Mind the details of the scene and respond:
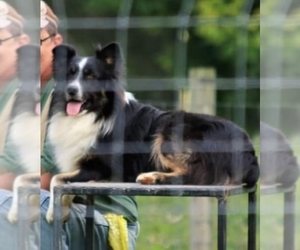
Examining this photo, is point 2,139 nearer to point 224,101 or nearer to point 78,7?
point 78,7

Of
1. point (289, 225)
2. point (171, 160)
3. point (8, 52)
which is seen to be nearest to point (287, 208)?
point (289, 225)

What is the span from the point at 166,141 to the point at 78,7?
38 centimetres

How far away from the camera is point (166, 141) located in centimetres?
198

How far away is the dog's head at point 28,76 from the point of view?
6.15 ft

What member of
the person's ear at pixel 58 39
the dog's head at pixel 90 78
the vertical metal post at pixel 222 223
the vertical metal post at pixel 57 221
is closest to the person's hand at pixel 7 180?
the vertical metal post at pixel 57 221

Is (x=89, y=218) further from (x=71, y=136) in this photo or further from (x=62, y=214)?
(x=71, y=136)

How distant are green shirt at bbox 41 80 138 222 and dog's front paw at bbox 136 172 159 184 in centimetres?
5

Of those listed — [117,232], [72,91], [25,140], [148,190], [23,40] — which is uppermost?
[23,40]

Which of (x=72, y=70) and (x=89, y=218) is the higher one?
(x=72, y=70)

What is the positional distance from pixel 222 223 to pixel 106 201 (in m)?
0.28

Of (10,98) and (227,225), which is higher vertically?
(10,98)

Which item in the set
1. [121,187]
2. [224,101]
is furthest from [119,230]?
[224,101]

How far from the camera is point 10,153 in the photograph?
6.23ft

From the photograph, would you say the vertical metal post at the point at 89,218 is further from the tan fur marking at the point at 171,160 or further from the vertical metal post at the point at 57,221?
the tan fur marking at the point at 171,160
